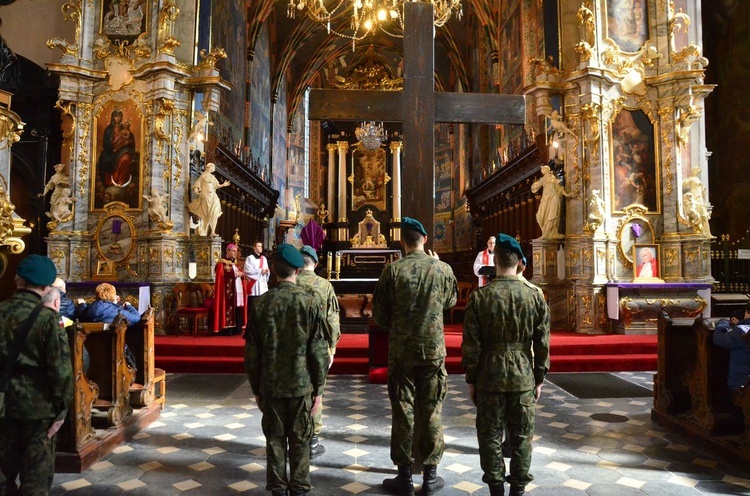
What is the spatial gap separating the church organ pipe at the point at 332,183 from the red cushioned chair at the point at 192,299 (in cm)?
1499

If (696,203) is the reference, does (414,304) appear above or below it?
below

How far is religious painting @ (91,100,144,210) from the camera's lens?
11117 millimetres

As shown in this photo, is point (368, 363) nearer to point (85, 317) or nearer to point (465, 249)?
point (85, 317)

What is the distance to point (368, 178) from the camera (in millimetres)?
26469

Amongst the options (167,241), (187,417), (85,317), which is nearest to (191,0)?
(167,241)

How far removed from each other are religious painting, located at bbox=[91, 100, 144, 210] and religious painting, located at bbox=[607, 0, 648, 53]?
9.83m

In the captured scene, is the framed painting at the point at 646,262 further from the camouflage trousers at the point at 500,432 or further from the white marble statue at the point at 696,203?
the camouflage trousers at the point at 500,432

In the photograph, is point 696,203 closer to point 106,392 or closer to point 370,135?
point 106,392

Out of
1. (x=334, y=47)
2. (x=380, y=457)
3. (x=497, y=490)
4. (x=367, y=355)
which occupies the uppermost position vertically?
(x=334, y=47)

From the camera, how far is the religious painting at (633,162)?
36.0ft

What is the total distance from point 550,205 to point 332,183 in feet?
52.4

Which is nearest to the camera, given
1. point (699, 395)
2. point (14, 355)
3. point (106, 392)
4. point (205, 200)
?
point (14, 355)

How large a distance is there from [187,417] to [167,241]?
5961 mm

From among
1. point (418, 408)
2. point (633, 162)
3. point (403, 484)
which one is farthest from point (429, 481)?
point (633, 162)
